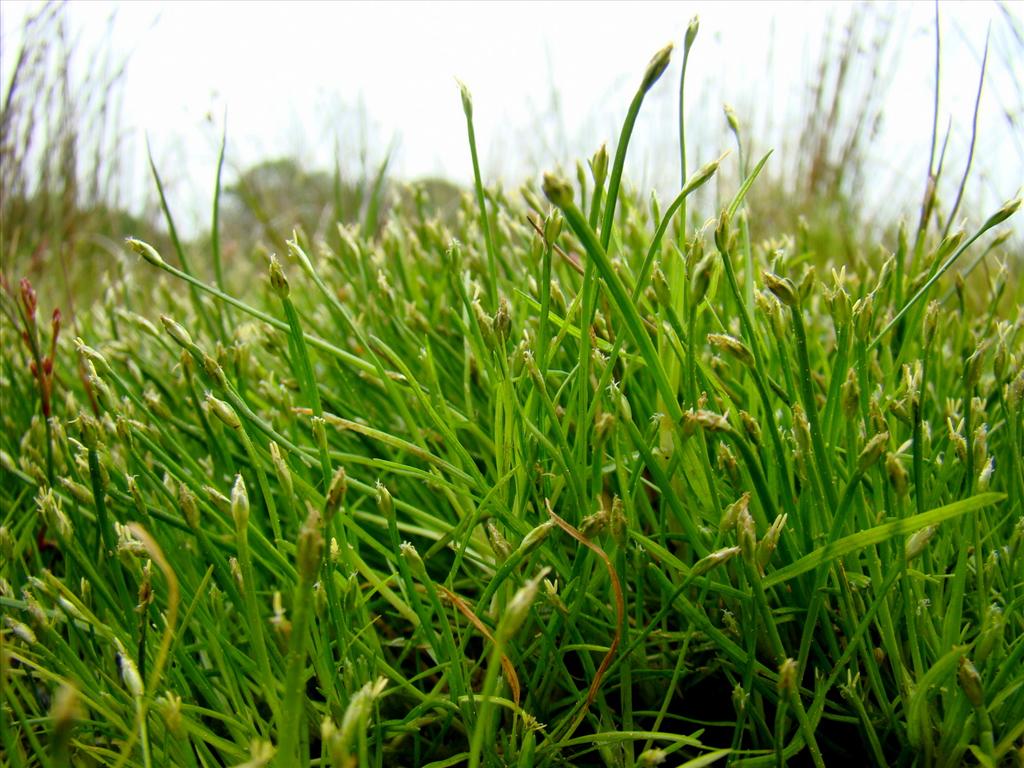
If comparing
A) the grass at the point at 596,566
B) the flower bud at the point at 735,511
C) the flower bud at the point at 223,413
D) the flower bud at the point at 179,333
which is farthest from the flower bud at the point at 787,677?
the flower bud at the point at 179,333

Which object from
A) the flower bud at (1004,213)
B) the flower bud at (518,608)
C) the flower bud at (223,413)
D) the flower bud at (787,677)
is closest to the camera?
the flower bud at (518,608)

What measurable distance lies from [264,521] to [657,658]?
1.98ft

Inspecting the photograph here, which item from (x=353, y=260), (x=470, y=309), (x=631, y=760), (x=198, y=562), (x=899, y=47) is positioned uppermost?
(x=899, y=47)

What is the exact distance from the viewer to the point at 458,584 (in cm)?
104

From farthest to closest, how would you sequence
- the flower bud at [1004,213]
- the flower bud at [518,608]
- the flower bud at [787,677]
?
the flower bud at [1004,213] → the flower bud at [787,677] → the flower bud at [518,608]

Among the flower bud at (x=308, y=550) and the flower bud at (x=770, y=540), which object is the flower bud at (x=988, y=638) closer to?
the flower bud at (x=770, y=540)

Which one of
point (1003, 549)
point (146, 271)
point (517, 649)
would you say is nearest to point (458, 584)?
point (517, 649)

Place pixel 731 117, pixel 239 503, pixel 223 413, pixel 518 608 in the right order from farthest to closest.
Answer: pixel 731 117, pixel 223 413, pixel 239 503, pixel 518 608

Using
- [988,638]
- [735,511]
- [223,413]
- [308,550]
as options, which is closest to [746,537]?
[735,511]

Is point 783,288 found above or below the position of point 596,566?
above

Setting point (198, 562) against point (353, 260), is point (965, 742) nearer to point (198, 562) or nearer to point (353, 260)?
point (198, 562)

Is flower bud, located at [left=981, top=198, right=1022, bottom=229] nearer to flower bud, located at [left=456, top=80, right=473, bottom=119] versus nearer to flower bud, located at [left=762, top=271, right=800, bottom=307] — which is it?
flower bud, located at [left=762, top=271, right=800, bottom=307]

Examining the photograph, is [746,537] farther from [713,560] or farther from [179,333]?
[179,333]

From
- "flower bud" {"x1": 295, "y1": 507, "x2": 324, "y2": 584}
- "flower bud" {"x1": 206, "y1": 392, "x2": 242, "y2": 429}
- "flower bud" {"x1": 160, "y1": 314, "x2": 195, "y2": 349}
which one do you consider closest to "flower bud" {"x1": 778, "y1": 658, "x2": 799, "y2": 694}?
"flower bud" {"x1": 295, "y1": 507, "x2": 324, "y2": 584}
